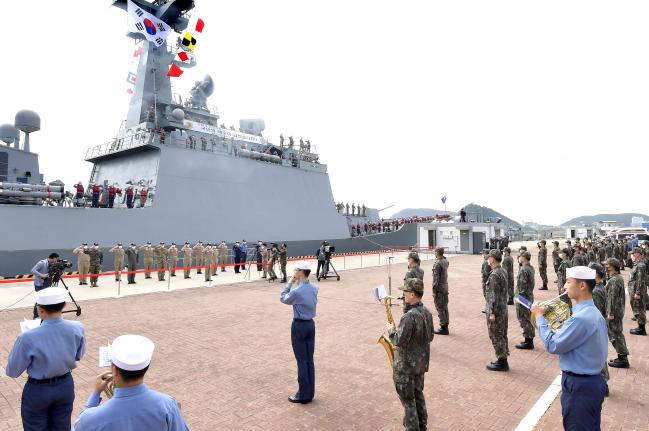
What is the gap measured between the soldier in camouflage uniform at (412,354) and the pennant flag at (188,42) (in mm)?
23832

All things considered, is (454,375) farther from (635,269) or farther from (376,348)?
(635,269)

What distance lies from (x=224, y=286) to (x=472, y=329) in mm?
8864

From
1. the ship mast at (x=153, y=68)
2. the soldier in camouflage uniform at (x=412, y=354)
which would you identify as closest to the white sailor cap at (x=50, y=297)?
the soldier in camouflage uniform at (x=412, y=354)

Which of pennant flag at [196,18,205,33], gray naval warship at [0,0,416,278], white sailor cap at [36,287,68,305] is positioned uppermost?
pennant flag at [196,18,205,33]

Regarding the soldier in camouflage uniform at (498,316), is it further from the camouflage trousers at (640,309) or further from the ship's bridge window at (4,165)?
the ship's bridge window at (4,165)

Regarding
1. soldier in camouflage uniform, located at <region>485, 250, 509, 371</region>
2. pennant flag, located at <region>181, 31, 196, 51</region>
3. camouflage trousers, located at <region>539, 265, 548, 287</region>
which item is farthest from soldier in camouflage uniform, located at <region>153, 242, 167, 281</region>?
camouflage trousers, located at <region>539, 265, 548, 287</region>

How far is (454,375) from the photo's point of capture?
5.12 metres

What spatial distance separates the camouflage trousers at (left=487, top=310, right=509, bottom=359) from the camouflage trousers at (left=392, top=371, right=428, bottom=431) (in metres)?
2.55

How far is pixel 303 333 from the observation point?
14.4 feet

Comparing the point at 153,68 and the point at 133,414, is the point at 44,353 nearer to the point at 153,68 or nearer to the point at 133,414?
the point at 133,414

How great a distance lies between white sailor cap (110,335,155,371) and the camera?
5.49ft

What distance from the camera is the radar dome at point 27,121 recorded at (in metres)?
16.1

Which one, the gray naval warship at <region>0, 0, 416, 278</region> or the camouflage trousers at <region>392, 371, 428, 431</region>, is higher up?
the gray naval warship at <region>0, 0, 416, 278</region>

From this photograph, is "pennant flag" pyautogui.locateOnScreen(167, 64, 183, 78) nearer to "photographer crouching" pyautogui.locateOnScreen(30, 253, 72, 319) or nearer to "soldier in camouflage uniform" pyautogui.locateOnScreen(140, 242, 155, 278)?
"soldier in camouflage uniform" pyautogui.locateOnScreen(140, 242, 155, 278)
